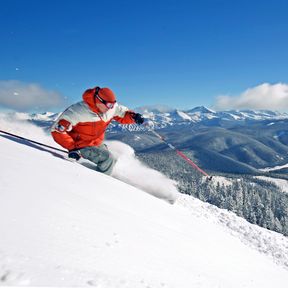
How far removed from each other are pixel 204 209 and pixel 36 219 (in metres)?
13.5

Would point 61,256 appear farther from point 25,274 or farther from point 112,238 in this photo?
point 112,238

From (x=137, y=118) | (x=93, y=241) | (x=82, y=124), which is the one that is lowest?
(x=93, y=241)

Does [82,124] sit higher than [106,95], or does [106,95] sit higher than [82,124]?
[106,95]

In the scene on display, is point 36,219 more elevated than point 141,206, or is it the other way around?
point 141,206

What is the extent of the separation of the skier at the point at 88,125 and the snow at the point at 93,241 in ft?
3.21

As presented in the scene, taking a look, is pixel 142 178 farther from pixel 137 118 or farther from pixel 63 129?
pixel 63 129

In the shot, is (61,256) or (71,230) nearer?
(61,256)

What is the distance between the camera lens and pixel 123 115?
12031 mm

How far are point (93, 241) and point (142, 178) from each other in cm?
982

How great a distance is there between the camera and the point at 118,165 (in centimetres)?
1473

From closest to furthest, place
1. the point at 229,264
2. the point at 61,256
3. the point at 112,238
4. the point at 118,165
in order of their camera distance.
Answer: the point at 61,256 < the point at 112,238 < the point at 229,264 < the point at 118,165

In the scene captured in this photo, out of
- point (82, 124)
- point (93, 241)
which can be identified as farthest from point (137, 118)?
point (93, 241)

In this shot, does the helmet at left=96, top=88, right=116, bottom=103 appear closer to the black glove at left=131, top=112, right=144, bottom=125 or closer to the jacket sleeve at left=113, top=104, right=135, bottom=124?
the jacket sleeve at left=113, top=104, right=135, bottom=124

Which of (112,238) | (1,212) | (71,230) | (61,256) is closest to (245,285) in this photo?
(112,238)
